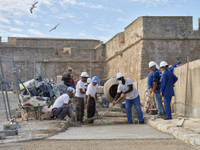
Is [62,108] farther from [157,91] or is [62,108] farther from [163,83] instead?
[163,83]

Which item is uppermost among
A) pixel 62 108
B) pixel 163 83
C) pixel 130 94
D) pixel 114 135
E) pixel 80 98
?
pixel 163 83

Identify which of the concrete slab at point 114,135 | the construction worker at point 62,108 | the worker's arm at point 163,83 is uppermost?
the worker's arm at point 163,83

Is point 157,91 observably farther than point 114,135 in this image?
Yes

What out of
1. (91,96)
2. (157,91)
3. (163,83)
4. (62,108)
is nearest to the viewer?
(163,83)

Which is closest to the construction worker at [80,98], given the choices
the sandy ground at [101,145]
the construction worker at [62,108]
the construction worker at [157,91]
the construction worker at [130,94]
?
the construction worker at [62,108]

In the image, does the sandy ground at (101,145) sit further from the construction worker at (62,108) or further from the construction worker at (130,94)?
the construction worker at (62,108)

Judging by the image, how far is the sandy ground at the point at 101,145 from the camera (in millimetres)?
4477

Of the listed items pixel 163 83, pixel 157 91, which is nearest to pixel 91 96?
pixel 157 91

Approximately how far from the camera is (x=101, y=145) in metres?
4.73

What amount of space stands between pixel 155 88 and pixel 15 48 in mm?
21570

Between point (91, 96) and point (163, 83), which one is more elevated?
point (163, 83)

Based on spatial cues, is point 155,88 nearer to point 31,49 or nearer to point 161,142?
point 161,142

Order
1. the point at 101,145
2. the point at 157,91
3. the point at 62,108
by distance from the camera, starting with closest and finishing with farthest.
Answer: the point at 101,145
the point at 157,91
the point at 62,108

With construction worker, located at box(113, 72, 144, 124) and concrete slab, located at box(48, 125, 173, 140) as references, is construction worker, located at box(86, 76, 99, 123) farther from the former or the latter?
concrete slab, located at box(48, 125, 173, 140)
